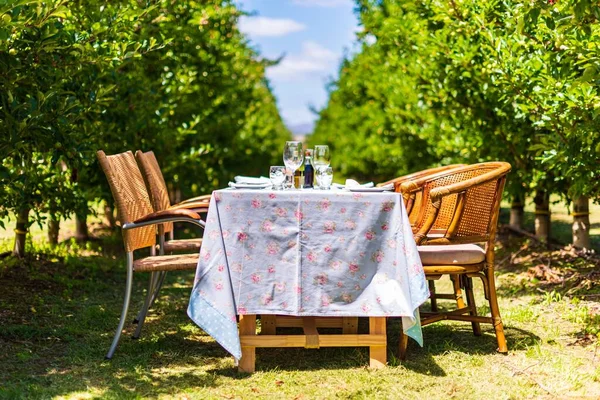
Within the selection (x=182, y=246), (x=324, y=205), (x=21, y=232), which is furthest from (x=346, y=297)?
(x=21, y=232)

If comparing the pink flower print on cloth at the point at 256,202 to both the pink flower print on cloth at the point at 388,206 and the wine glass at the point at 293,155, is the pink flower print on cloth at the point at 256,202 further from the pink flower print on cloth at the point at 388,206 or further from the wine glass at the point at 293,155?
the pink flower print on cloth at the point at 388,206

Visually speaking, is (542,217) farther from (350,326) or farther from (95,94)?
(95,94)

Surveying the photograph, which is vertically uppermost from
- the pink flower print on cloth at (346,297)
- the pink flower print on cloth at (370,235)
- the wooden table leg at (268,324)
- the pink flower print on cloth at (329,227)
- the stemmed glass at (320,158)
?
the stemmed glass at (320,158)

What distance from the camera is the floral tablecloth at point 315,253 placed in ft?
14.8

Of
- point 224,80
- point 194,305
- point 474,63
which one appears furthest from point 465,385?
point 224,80

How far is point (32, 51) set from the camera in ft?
17.6

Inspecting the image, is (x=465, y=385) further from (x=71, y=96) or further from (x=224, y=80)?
(x=224, y=80)

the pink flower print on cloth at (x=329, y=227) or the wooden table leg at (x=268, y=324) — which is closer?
the pink flower print on cloth at (x=329, y=227)

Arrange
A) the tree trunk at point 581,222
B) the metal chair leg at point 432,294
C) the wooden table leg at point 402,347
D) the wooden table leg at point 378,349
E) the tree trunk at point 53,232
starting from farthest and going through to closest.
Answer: the tree trunk at point 53,232, the tree trunk at point 581,222, the metal chair leg at point 432,294, the wooden table leg at point 402,347, the wooden table leg at point 378,349

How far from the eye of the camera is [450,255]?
4816 mm

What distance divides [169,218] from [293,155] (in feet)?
2.83

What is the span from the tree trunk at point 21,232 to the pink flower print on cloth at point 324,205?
3750mm

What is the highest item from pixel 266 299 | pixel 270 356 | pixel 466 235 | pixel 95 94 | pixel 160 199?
pixel 95 94

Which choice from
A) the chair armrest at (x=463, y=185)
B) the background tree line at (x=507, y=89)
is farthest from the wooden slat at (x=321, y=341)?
the background tree line at (x=507, y=89)
